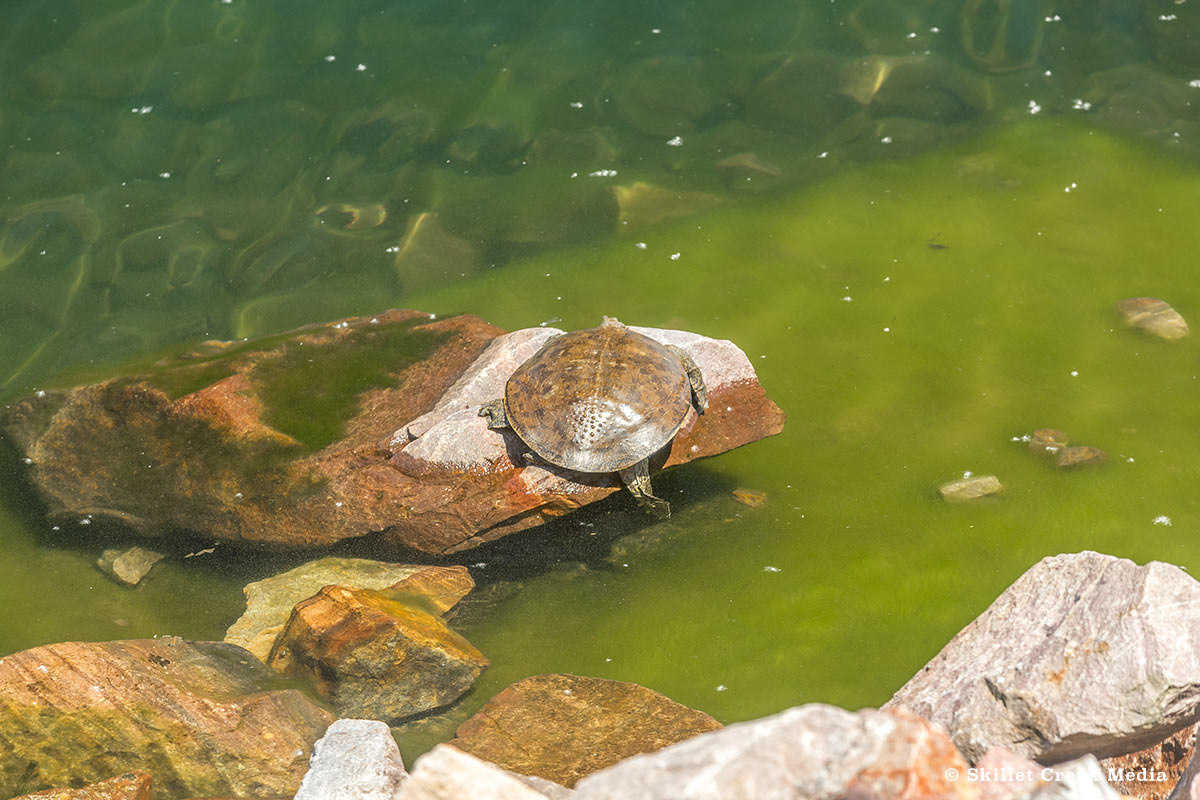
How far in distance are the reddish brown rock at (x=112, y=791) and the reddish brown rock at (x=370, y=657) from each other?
0.86m

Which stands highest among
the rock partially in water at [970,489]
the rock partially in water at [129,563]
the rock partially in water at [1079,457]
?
the rock partially in water at [1079,457]

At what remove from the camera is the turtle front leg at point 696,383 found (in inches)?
194

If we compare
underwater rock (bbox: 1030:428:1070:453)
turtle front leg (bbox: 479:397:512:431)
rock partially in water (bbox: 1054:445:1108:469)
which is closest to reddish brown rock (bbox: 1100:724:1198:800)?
rock partially in water (bbox: 1054:445:1108:469)

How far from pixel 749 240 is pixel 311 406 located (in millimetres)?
3630

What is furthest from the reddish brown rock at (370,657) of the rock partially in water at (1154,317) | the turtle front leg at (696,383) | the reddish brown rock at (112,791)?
the rock partially in water at (1154,317)

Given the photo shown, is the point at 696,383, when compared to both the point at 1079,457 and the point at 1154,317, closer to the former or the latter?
the point at 1079,457

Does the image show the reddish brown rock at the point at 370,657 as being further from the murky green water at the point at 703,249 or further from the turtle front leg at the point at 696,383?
the turtle front leg at the point at 696,383

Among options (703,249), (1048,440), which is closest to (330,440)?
(703,249)

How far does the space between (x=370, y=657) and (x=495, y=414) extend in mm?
1327

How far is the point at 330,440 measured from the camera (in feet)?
16.4

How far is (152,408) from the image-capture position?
5234 mm

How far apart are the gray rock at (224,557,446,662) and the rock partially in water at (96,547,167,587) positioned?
0.67 meters

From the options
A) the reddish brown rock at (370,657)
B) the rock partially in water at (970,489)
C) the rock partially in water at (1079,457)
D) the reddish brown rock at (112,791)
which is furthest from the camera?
the rock partially in water at (1079,457)

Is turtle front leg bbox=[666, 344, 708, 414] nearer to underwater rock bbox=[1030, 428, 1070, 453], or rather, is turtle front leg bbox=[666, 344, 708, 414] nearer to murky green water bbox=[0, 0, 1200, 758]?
murky green water bbox=[0, 0, 1200, 758]
